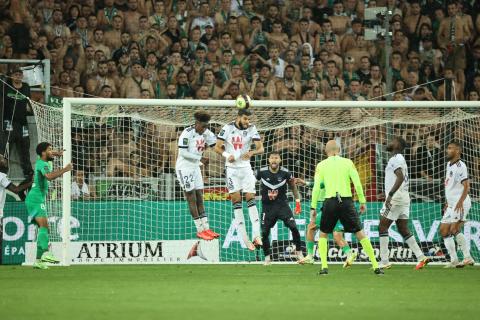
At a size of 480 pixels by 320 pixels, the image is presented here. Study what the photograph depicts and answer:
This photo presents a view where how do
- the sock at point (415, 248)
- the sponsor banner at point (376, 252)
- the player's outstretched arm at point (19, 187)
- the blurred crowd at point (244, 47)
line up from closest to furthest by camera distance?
the sock at point (415, 248)
the player's outstretched arm at point (19, 187)
the sponsor banner at point (376, 252)
the blurred crowd at point (244, 47)

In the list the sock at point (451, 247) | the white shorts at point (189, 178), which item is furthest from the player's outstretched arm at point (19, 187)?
the sock at point (451, 247)

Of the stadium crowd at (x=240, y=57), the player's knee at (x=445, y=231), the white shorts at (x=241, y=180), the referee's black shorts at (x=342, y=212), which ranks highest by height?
the stadium crowd at (x=240, y=57)

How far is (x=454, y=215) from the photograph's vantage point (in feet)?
63.8

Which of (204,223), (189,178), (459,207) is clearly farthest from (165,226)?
(459,207)

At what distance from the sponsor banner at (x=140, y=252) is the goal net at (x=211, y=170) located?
0.02m

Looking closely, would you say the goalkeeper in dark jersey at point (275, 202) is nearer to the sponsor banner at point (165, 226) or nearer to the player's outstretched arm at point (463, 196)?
the sponsor banner at point (165, 226)

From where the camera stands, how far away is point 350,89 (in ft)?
80.4

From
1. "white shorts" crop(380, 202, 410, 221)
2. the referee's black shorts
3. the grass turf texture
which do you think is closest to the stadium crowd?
"white shorts" crop(380, 202, 410, 221)

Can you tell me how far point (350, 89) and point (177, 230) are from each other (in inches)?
240

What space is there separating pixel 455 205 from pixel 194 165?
5.13m

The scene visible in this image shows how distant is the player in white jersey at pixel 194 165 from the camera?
1911cm

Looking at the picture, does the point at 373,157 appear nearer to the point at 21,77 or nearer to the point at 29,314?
the point at 21,77

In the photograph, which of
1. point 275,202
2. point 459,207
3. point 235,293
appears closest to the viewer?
point 235,293

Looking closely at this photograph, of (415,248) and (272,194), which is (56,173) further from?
(415,248)
